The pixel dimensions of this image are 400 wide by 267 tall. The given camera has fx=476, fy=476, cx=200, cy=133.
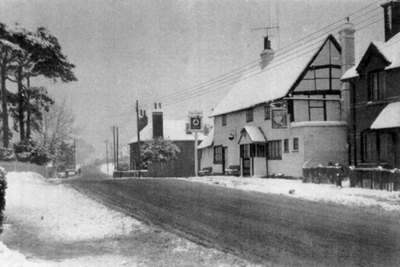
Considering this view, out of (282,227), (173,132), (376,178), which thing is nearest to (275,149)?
(376,178)

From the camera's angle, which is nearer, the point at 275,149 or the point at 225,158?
the point at 275,149

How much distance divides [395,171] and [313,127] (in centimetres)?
1404

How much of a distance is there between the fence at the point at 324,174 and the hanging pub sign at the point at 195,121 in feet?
44.5

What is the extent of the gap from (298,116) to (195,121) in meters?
8.94

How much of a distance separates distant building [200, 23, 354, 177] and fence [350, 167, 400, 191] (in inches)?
390

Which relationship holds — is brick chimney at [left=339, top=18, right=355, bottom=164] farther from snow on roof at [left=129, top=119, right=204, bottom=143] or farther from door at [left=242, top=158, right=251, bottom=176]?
snow on roof at [left=129, top=119, right=204, bottom=143]

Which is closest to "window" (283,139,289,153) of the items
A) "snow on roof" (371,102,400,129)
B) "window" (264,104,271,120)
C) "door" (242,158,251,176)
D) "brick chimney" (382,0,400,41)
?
"window" (264,104,271,120)

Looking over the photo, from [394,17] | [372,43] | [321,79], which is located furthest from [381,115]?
[321,79]

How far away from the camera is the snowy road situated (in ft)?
30.0

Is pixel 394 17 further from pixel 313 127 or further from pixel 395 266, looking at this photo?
pixel 395 266

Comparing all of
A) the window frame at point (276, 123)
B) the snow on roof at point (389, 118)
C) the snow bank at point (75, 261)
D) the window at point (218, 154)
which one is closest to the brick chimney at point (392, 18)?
the snow on roof at point (389, 118)

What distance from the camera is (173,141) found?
2977 inches

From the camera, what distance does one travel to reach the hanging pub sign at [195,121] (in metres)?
39.9

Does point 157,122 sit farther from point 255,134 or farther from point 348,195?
point 348,195
